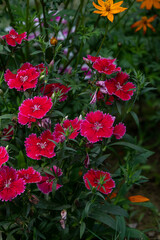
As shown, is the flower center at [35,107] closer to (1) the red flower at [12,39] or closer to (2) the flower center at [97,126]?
(2) the flower center at [97,126]

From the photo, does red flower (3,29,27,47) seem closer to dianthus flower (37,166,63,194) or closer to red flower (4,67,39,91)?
red flower (4,67,39,91)

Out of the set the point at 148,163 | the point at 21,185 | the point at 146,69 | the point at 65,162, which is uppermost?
the point at 21,185

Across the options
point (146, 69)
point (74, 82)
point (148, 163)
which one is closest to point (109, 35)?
point (74, 82)

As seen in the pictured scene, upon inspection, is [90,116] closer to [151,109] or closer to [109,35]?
[109,35]

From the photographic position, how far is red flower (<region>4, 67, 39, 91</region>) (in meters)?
1.53

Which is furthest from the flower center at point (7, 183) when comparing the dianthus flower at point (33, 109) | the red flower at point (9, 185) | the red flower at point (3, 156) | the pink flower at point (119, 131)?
the pink flower at point (119, 131)

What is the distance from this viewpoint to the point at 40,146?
1.49 m

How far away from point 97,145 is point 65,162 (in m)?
0.19

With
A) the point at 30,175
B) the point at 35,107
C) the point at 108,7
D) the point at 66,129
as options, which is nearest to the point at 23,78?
the point at 35,107

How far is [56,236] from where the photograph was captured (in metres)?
1.82

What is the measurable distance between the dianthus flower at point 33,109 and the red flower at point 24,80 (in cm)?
8

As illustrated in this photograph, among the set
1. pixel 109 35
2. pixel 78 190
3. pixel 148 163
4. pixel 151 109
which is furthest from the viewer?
pixel 151 109

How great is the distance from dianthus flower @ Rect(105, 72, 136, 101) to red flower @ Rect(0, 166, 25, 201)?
549 mm

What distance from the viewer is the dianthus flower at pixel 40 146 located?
4.80ft
